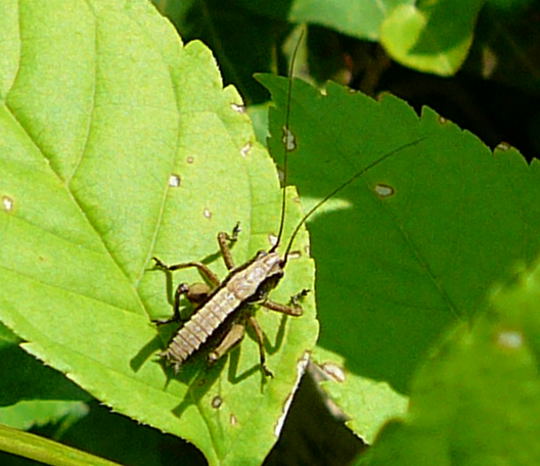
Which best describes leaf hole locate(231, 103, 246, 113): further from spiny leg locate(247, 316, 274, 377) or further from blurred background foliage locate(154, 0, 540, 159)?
blurred background foliage locate(154, 0, 540, 159)

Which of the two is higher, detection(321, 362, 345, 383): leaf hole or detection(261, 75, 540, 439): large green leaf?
detection(261, 75, 540, 439): large green leaf

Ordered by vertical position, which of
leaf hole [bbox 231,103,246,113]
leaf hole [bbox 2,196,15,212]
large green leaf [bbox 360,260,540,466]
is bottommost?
leaf hole [bbox 2,196,15,212]

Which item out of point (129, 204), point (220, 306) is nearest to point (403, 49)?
point (220, 306)

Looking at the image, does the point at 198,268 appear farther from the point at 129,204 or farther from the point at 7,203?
the point at 7,203

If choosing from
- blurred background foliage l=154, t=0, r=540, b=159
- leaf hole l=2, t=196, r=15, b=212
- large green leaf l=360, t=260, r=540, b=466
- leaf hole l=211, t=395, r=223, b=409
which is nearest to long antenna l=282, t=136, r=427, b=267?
leaf hole l=211, t=395, r=223, b=409

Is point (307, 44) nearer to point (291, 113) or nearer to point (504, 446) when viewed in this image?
point (291, 113)

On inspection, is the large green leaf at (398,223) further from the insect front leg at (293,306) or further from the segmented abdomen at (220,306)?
the segmented abdomen at (220,306)
